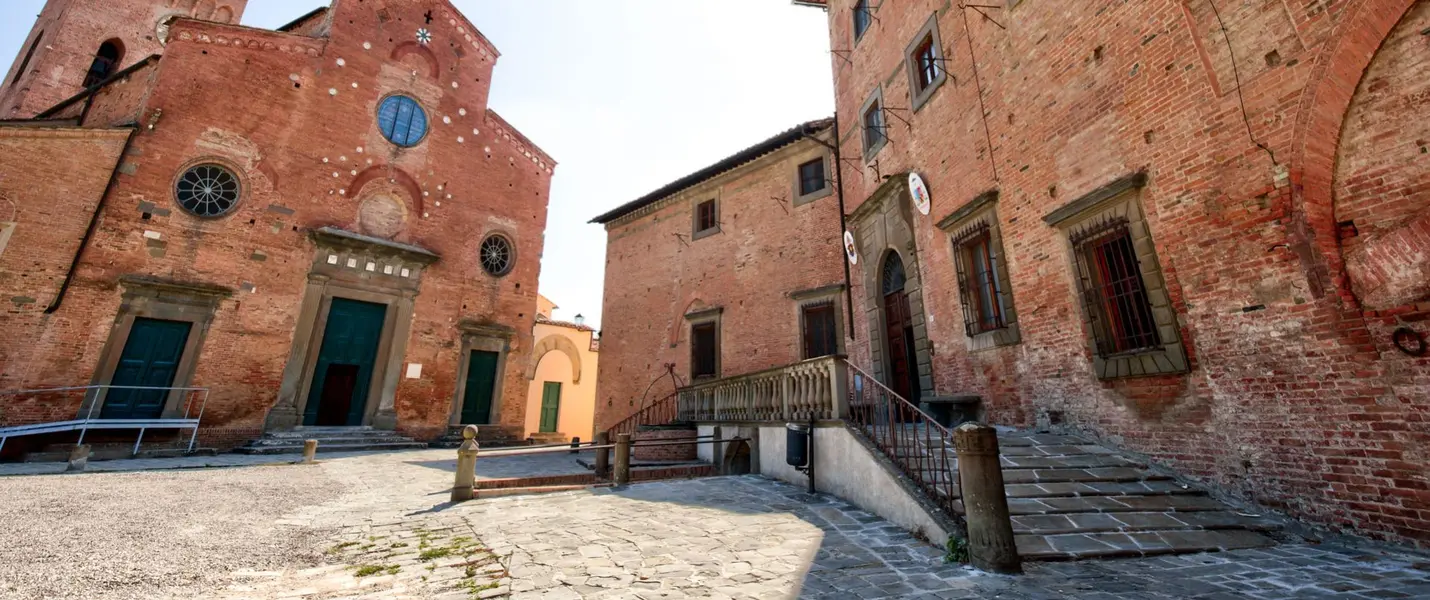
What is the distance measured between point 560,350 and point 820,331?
14962mm

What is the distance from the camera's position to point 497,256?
56.2ft

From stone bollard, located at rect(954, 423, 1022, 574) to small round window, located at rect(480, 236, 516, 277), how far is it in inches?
634

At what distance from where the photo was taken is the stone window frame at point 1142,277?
Result: 18.9 feet

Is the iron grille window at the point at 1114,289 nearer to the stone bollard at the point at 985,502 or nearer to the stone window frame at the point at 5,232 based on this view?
the stone bollard at the point at 985,502

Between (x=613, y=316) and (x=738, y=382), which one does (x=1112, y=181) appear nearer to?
(x=738, y=382)

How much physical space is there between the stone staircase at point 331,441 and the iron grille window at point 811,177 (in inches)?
496

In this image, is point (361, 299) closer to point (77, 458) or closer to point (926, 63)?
point (77, 458)

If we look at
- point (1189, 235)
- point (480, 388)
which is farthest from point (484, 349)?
point (1189, 235)

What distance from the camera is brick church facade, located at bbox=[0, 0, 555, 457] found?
415 inches

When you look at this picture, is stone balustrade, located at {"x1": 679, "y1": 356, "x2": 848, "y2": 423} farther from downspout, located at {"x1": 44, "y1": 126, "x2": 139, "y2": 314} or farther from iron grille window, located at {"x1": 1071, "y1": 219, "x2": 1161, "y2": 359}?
downspout, located at {"x1": 44, "y1": 126, "x2": 139, "y2": 314}

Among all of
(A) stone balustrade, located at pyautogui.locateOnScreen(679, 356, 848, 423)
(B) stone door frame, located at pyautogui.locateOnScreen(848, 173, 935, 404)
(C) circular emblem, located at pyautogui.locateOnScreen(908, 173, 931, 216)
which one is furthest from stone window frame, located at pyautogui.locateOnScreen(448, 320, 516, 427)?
(C) circular emblem, located at pyautogui.locateOnScreen(908, 173, 931, 216)

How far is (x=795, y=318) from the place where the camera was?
42.6 ft

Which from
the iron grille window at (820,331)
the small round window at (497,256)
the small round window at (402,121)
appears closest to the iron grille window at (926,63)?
the iron grille window at (820,331)

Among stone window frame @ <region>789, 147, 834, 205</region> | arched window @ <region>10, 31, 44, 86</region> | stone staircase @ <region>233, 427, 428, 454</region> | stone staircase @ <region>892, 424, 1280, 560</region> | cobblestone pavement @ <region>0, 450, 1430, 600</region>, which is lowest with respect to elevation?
cobblestone pavement @ <region>0, 450, 1430, 600</region>
